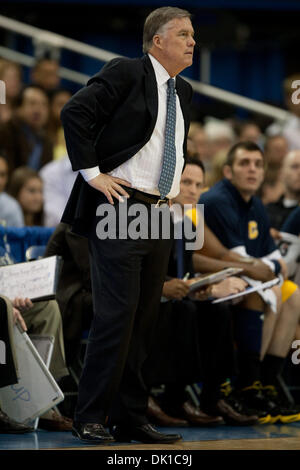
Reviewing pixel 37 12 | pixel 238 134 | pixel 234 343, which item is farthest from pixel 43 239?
pixel 37 12

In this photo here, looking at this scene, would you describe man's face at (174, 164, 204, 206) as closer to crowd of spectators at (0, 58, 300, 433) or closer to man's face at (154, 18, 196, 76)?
crowd of spectators at (0, 58, 300, 433)

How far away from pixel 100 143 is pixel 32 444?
1267 mm

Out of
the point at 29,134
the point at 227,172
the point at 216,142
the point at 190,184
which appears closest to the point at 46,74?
the point at 29,134

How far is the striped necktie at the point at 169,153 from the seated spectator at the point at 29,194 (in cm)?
264

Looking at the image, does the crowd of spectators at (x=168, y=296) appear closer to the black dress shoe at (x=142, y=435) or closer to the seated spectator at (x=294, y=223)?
the seated spectator at (x=294, y=223)

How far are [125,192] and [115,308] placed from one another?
1.49 feet

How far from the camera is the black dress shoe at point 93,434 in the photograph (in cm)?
351

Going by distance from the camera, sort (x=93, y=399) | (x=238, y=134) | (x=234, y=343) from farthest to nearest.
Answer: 1. (x=238, y=134)
2. (x=234, y=343)
3. (x=93, y=399)

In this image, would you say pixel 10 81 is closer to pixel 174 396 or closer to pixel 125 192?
pixel 174 396

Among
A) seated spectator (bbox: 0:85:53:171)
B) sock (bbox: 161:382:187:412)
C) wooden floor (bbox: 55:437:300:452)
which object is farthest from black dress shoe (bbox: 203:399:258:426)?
seated spectator (bbox: 0:85:53:171)

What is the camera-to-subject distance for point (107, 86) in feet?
11.6

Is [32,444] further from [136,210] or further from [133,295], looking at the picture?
[136,210]

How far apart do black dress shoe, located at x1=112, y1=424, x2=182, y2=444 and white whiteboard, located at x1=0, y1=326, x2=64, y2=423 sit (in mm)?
462

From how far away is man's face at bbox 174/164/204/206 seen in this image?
4.94 m
